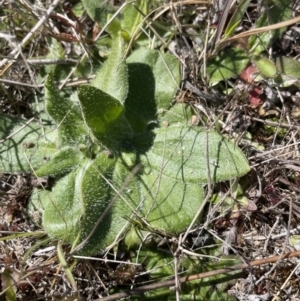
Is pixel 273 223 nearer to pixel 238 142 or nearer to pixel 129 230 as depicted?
pixel 238 142

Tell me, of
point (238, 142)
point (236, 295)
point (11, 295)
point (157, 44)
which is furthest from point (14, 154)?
point (236, 295)

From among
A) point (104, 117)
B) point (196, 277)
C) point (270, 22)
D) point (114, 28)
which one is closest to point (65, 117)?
point (104, 117)

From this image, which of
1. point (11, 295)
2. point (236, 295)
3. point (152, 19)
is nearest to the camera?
point (11, 295)

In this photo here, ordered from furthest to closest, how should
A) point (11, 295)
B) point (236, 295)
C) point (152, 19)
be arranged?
point (152, 19) → point (236, 295) → point (11, 295)

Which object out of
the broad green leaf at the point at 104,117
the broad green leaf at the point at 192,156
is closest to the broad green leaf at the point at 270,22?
the broad green leaf at the point at 192,156

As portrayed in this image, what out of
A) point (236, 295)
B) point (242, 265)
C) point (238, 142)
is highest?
point (238, 142)
